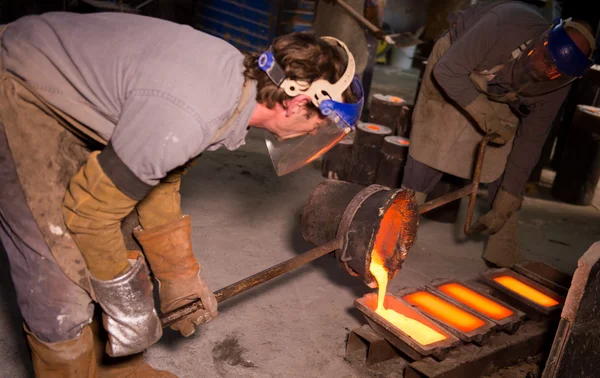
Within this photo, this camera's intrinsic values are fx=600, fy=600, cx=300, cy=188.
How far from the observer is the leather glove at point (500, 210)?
400cm

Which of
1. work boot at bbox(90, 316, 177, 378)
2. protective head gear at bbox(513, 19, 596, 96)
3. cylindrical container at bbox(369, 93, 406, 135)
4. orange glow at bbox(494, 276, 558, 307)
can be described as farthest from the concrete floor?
protective head gear at bbox(513, 19, 596, 96)

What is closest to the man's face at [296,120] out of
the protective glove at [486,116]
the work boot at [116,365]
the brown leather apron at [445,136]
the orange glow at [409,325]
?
the orange glow at [409,325]

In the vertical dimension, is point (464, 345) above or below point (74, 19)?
below

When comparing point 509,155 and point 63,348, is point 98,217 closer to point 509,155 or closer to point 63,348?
point 63,348

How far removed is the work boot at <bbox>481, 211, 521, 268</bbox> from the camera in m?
4.19

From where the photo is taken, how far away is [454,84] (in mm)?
3518

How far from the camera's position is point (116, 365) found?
247 cm

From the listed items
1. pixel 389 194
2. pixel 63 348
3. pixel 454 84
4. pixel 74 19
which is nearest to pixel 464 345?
pixel 389 194

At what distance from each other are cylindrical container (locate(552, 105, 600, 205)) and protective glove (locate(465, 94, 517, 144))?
2301 millimetres

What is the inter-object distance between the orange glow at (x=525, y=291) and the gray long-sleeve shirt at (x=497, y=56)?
910 millimetres

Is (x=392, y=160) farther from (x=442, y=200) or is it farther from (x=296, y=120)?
(x=296, y=120)

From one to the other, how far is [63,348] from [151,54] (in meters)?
0.94

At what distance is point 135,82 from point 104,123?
8.3 inches

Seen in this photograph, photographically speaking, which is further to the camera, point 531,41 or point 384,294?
point 531,41
